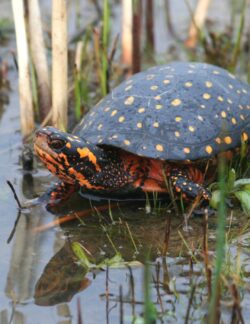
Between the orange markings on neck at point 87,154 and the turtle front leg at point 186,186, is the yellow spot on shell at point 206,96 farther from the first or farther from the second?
the orange markings on neck at point 87,154

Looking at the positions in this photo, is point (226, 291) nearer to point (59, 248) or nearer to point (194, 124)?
point (59, 248)

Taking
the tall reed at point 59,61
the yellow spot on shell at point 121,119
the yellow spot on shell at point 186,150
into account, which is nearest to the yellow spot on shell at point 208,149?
the yellow spot on shell at point 186,150

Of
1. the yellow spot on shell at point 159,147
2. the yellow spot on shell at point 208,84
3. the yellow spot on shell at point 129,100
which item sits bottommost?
the yellow spot on shell at point 159,147

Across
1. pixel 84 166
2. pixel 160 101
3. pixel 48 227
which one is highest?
pixel 160 101

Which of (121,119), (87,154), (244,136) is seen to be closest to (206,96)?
(244,136)

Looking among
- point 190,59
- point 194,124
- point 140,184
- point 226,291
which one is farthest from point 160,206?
point 190,59

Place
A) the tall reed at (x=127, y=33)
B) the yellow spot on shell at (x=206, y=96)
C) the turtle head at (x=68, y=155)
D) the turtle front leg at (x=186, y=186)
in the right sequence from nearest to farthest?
the turtle head at (x=68, y=155) < the turtle front leg at (x=186, y=186) < the yellow spot on shell at (x=206, y=96) < the tall reed at (x=127, y=33)

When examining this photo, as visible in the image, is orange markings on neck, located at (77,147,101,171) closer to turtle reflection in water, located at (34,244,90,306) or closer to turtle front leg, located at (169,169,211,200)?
turtle front leg, located at (169,169,211,200)
